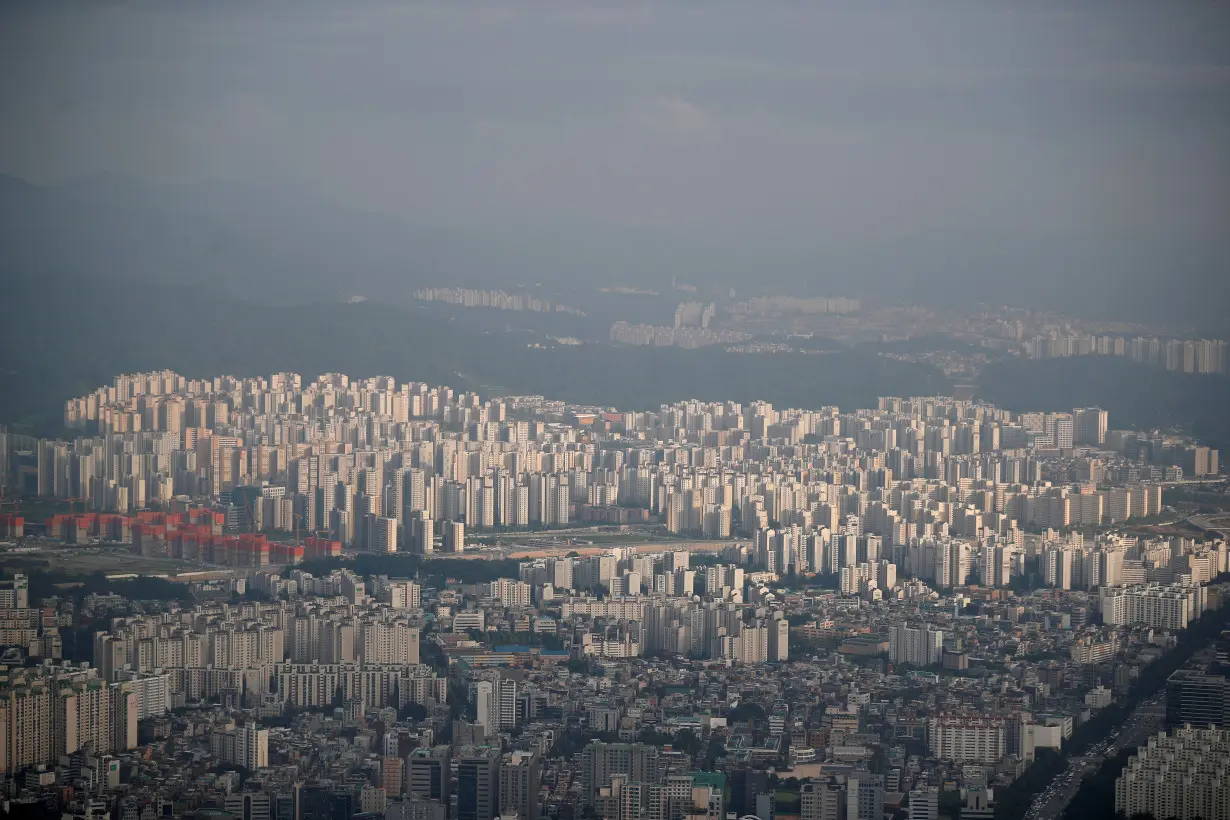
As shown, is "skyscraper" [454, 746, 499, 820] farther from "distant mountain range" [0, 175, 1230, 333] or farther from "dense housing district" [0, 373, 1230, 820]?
"distant mountain range" [0, 175, 1230, 333]

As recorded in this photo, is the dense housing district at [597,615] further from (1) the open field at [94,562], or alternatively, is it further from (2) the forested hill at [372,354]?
(2) the forested hill at [372,354]

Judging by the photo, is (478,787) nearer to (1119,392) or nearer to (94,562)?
(94,562)

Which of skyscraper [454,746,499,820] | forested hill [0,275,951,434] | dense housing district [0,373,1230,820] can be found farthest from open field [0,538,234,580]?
forested hill [0,275,951,434]

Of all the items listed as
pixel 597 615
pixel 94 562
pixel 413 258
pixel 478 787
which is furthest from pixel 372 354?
pixel 478 787

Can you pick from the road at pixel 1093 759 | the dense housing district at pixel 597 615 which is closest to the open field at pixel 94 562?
the dense housing district at pixel 597 615

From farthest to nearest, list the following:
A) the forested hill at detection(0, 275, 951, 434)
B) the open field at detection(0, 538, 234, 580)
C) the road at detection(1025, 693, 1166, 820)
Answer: the forested hill at detection(0, 275, 951, 434)
the open field at detection(0, 538, 234, 580)
the road at detection(1025, 693, 1166, 820)

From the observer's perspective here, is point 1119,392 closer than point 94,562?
No

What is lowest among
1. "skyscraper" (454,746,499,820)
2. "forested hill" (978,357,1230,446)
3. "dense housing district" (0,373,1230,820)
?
"skyscraper" (454,746,499,820)

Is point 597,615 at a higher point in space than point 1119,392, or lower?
lower
